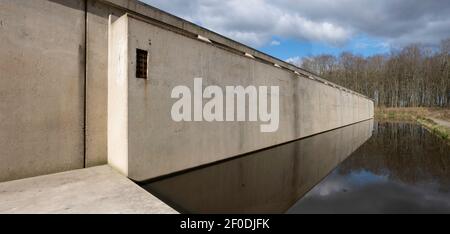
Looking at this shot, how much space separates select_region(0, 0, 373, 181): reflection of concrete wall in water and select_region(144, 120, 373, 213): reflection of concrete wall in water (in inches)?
24.6

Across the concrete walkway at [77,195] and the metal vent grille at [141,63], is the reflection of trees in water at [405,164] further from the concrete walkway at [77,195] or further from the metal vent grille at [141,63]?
the metal vent grille at [141,63]

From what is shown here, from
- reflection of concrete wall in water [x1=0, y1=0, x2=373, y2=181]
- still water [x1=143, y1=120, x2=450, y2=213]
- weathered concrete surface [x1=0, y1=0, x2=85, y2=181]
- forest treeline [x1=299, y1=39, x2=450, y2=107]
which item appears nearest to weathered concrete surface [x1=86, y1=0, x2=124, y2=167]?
reflection of concrete wall in water [x1=0, y1=0, x2=373, y2=181]

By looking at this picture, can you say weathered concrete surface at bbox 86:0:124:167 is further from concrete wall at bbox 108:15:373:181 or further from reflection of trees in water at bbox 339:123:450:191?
reflection of trees in water at bbox 339:123:450:191

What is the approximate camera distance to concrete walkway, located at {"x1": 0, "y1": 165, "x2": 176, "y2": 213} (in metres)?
2.91

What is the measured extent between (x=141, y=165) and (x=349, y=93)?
23.4 metres

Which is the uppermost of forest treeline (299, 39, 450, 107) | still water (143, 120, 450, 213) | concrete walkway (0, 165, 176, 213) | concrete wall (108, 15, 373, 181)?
forest treeline (299, 39, 450, 107)

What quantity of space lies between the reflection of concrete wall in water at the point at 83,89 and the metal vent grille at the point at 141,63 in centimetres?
12

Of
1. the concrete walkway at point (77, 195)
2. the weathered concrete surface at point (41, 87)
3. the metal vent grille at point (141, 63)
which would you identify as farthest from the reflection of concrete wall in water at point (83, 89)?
the concrete walkway at point (77, 195)

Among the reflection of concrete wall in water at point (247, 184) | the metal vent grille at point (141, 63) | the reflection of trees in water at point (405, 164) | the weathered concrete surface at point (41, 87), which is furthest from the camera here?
the reflection of trees in water at point (405, 164)

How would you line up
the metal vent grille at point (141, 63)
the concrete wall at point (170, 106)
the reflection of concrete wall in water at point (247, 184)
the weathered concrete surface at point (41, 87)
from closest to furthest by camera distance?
1. the weathered concrete surface at point (41, 87)
2. the reflection of concrete wall in water at point (247, 184)
3. the concrete wall at point (170, 106)
4. the metal vent grille at point (141, 63)

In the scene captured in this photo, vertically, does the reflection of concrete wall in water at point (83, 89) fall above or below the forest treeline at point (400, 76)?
below

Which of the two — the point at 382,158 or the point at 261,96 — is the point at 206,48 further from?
the point at 382,158

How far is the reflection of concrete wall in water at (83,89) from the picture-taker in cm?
398

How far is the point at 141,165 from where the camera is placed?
183 inches
